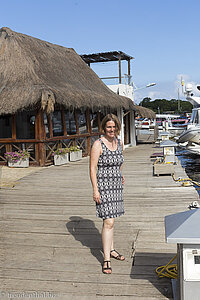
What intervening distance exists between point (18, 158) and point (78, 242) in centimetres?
834

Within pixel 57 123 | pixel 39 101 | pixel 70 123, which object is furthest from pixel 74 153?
pixel 39 101

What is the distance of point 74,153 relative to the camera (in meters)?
14.0

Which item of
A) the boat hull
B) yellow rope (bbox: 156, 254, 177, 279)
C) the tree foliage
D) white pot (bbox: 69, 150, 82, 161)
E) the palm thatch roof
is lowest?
yellow rope (bbox: 156, 254, 177, 279)

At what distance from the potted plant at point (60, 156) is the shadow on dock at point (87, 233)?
278 inches

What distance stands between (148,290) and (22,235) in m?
2.34

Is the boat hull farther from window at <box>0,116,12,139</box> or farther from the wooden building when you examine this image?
window at <box>0,116,12,139</box>

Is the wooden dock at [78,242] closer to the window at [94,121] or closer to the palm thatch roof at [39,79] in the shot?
the palm thatch roof at [39,79]

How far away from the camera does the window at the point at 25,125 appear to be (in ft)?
43.1

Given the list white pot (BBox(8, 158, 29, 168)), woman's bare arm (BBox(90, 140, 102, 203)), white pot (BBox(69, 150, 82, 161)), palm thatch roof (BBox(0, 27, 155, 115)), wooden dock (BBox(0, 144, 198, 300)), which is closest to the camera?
wooden dock (BBox(0, 144, 198, 300))

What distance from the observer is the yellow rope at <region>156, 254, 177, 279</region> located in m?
3.45

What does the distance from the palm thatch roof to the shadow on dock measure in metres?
6.35

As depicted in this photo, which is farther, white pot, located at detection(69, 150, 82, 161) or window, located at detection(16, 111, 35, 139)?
white pot, located at detection(69, 150, 82, 161)

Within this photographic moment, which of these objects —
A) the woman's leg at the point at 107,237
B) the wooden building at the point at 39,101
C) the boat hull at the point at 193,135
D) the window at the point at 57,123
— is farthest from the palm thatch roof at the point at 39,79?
the woman's leg at the point at 107,237

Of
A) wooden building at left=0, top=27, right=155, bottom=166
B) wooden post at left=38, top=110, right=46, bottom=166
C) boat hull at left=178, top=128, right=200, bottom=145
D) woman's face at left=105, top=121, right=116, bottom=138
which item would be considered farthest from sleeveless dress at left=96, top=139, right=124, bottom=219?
boat hull at left=178, top=128, right=200, bottom=145
